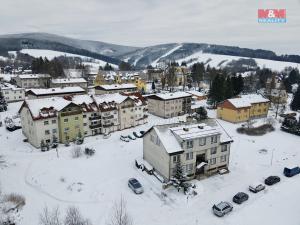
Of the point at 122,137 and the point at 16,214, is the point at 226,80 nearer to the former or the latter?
the point at 122,137

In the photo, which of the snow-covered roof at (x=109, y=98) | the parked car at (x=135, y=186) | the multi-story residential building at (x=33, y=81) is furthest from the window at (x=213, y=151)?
the multi-story residential building at (x=33, y=81)

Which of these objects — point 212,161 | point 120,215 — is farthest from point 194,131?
point 120,215

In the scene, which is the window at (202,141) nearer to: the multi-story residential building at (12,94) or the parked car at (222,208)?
the parked car at (222,208)

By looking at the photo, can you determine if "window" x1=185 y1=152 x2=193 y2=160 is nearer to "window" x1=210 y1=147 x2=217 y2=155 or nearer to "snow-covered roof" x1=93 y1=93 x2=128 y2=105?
"window" x1=210 y1=147 x2=217 y2=155

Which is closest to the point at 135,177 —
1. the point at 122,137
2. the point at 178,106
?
the point at 122,137

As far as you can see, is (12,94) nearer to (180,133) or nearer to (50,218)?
(50,218)

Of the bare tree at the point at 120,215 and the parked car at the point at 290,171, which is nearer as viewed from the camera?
the bare tree at the point at 120,215
